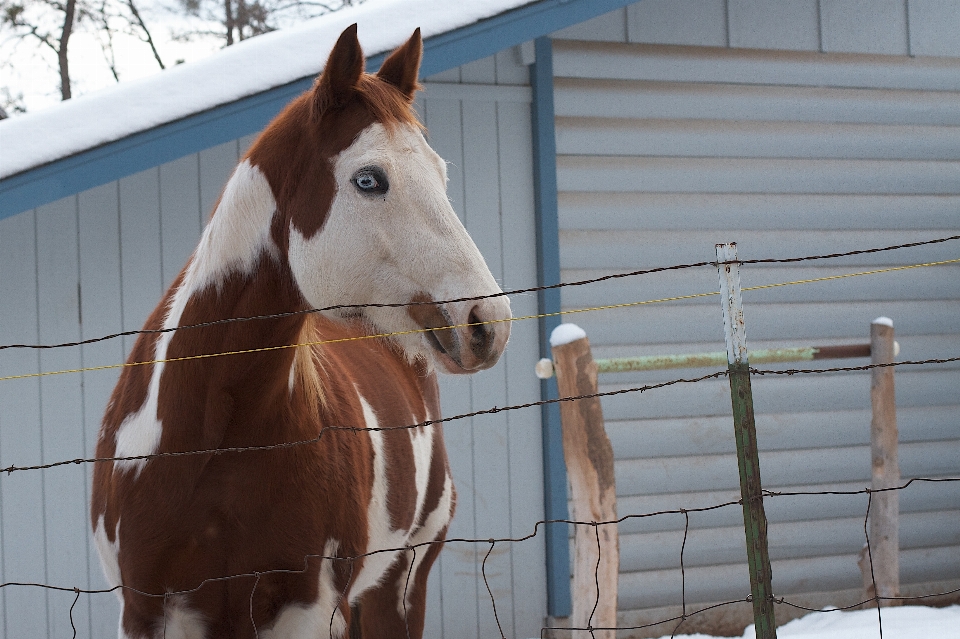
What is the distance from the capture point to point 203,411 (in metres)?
2.25

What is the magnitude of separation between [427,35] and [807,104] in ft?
8.39

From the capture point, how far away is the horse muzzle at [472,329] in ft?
6.48

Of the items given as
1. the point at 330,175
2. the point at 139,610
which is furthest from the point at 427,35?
the point at 139,610

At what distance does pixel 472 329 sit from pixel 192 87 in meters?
2.45

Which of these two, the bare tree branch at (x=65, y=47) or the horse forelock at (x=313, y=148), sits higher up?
the bare tree branch at (x=65, y=47)

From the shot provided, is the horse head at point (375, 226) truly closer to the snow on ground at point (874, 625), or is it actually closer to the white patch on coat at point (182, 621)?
the white patch on coat at point (182, 621)

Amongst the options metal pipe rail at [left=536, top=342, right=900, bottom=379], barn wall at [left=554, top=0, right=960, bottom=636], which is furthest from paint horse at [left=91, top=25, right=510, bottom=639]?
barn wall at [left=554, top=0, right=960, bottom=636]

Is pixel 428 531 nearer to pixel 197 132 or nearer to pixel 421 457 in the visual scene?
pixel 421 457

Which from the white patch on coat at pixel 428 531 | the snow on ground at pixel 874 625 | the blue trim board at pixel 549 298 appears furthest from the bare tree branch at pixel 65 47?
the snow on ground at pixel 874 625

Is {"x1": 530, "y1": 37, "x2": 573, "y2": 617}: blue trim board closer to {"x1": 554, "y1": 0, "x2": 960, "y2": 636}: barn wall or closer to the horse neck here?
{"x1": 554, "y1": 0, "x2": 960, "y2": 636}: barn wall

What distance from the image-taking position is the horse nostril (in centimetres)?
198

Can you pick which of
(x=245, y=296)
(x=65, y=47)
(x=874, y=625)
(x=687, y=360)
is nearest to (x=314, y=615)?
(x=245, y=296)

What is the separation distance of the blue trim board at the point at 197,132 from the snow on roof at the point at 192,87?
38 mm

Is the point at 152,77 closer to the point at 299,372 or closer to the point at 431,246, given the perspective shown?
the point at 299,372
